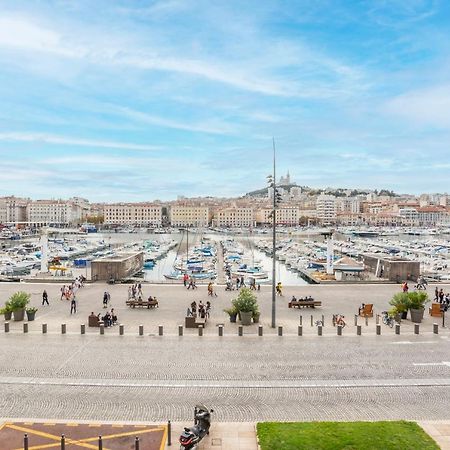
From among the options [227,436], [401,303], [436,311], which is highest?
[401,303]

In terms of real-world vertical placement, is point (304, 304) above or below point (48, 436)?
above

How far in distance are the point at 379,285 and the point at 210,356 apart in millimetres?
18230

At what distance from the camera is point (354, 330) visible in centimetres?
1802

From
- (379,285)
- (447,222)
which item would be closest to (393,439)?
(379,285)

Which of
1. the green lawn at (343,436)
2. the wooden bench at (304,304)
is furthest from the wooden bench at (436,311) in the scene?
the green lawn at (343,436)

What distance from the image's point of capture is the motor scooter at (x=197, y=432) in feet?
27.2

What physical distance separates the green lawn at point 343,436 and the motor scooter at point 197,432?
1107 millimetres

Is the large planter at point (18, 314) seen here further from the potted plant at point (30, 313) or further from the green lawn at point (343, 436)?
the green lawn at point (343, 436)

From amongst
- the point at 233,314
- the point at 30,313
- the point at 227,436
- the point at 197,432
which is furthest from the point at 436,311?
the point at 30,313

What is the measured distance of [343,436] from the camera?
8867 mm

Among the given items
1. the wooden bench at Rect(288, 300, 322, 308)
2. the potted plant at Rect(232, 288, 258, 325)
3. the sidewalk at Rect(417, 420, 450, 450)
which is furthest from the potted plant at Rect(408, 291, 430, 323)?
the sidewalk at Rect(417, 420, 450, 450)

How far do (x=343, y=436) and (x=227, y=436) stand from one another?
2283 millimetres

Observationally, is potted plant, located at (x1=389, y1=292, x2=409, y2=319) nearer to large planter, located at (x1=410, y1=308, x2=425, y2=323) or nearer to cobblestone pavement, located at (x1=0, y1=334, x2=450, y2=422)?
large planter, located at (x1=410, y1=308, x2=425, y2=323)

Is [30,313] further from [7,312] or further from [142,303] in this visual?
[142,303]
